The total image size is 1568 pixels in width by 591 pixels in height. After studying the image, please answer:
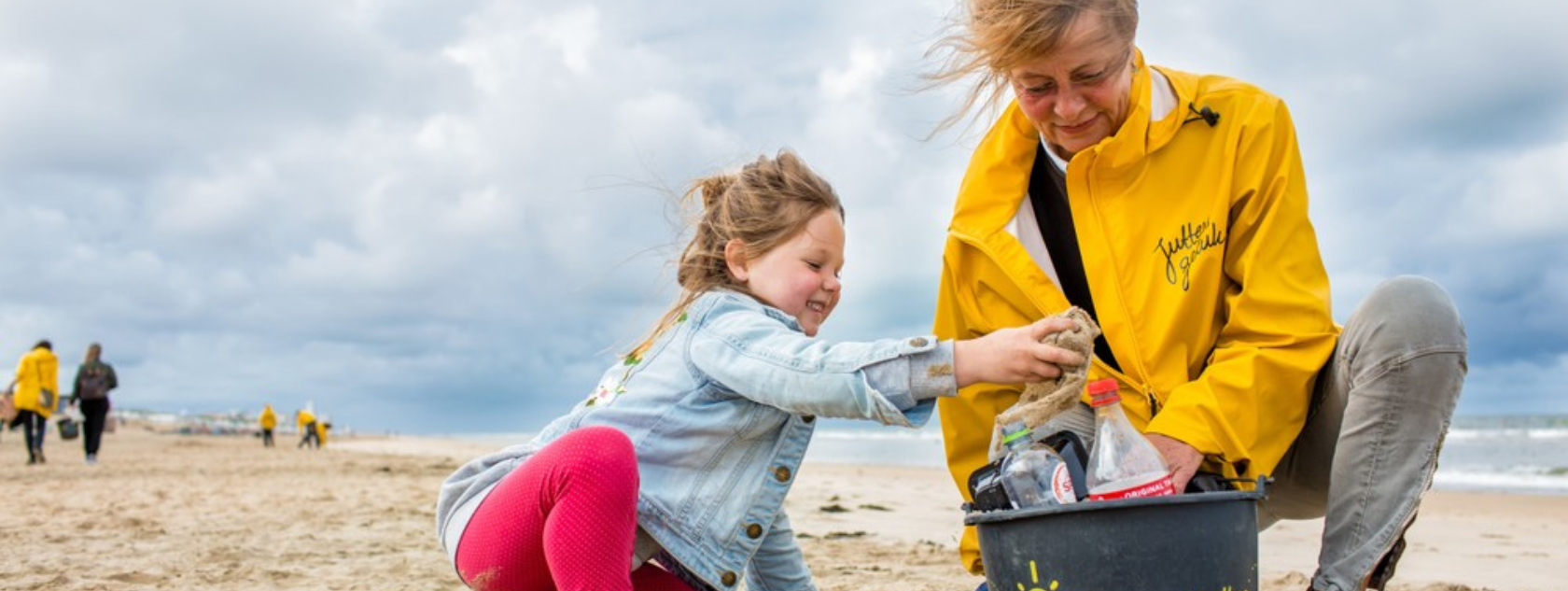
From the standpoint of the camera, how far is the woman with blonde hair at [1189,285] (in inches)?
95.6

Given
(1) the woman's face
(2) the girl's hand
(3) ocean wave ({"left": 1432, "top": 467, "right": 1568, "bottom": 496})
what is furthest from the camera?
(3) ocean wave ({"left": 1432, "top": 467, "right": 1568, "bottom": 496})

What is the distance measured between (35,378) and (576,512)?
48.3 feet

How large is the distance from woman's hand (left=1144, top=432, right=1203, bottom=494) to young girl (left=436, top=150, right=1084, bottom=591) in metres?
0.40

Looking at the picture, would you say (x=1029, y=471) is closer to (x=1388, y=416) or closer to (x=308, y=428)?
(x=1388, y=416)

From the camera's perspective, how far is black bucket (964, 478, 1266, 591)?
1.89 meters

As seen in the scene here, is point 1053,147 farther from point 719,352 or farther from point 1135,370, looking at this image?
point 719,352

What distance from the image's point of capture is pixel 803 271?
8.70 feet

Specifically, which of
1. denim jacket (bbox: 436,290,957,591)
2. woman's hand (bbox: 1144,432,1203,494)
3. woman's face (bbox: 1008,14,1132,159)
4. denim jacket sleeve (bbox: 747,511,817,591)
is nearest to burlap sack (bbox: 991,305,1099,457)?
woman's hand (bbox: 1144,432,1203,494)

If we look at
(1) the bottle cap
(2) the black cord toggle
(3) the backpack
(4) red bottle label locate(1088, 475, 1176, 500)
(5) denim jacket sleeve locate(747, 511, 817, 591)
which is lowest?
(5) denim jacket sleeve locate(747, 511, 817, 591)

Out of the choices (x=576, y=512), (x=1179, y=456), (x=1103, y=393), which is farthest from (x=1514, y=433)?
(x=576, y=512)

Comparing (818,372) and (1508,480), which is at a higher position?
(818,372)

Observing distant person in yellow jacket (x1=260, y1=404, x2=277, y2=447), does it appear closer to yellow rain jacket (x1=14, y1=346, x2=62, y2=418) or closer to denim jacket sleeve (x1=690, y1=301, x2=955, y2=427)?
yellow rain jacket (x1=14, y1=346, x2=62, y2=418)

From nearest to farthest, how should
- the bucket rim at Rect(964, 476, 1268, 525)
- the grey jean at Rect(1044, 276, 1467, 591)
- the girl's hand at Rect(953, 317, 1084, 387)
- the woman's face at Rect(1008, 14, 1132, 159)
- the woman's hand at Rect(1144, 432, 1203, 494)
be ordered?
the bucket rim at Rect(964, 476, 1268, 525), the girl's hand at Rect(953, 317, 1084, 387), the woman's hand at Rect(1144, 432, 1203, 494), the grey jean at Rect(1044, 276, 1467, 591), the woman's face at Rect(1008, 14, 1132, 159)

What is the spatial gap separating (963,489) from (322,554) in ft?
11.2
